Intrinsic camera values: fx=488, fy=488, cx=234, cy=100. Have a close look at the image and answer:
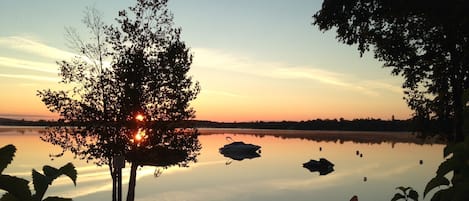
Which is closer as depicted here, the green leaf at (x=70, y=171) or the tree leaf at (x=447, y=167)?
the green leaf at (x=70, y=171)

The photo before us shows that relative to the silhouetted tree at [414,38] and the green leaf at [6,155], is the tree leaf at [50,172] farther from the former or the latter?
the silhouetted tree at [414,38]

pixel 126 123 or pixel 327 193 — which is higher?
pixel 126 123

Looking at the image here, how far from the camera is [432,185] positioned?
8.96ft

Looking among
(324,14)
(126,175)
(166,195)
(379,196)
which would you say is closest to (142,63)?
(324,14)

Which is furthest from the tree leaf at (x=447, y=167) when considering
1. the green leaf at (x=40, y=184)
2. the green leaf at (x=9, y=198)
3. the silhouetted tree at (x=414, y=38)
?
the silhouetted tree at (x=414, y=38)

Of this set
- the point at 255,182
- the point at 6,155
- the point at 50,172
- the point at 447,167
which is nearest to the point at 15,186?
the point at 6,155

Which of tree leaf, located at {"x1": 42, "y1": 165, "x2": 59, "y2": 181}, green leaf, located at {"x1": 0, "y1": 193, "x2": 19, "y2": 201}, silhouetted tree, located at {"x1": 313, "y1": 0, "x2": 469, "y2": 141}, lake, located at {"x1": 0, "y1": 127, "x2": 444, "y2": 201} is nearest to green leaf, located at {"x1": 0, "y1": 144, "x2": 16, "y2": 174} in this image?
green leaf, located at {"x1": 0, "y1": 193, "x2": 19, "y2": 201}

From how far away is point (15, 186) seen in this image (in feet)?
6.47

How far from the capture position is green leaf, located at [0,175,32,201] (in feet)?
6.40

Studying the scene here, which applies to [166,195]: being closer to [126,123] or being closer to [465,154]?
[126,123]

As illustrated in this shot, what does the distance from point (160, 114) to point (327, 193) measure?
3923cm

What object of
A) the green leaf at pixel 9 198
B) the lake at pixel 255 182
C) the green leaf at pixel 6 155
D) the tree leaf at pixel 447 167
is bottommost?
the lake at pixel 255 182

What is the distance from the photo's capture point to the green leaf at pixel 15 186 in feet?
6.40

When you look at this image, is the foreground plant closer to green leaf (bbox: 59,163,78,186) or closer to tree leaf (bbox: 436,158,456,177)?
green leaf (bbox: 59,163,78,186)
